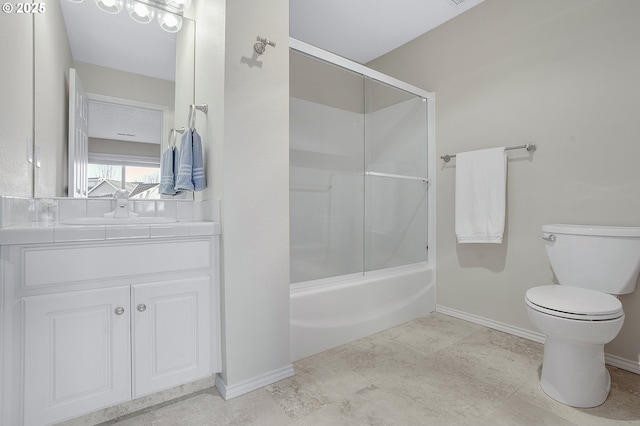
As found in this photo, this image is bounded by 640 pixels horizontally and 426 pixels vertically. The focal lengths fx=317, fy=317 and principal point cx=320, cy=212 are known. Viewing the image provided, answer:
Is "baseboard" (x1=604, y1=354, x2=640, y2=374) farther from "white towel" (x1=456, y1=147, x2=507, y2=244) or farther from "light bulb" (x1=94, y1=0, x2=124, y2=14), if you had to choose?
"light bulb" (x1=94, y1=0, x2=124, y2=14)

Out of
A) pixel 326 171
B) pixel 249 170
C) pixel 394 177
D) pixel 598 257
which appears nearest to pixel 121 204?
pixel 249 170

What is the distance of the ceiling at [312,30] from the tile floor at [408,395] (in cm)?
173

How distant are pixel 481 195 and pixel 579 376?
1.25 meters

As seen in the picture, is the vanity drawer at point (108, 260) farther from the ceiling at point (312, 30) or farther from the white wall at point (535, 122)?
the white wall at point (535, 122)

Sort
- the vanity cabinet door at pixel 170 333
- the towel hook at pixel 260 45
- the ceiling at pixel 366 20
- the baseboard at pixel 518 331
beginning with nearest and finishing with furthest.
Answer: the vanity cabinet door at pixel 170 333 → the towel hook at pixel 260 45 → the baseboard at pixel 518 331 → the ceiling at pixel 366 20

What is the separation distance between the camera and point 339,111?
2.52m

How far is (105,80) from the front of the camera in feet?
5.35

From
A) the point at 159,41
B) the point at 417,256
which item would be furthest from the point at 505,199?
the point at 159,41

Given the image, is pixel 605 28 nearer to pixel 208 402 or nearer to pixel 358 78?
pixel 358 78

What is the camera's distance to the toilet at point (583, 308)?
1385 millimetres

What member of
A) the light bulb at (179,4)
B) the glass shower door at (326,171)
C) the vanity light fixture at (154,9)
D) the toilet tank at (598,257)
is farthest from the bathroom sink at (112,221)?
the toilet tank at (598,257)

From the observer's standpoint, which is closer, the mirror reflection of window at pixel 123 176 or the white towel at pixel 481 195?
the mirror reflection of window at pixel 123 176

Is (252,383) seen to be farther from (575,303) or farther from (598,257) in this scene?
(598,257)

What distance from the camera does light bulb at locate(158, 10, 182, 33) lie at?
1.75 meters
